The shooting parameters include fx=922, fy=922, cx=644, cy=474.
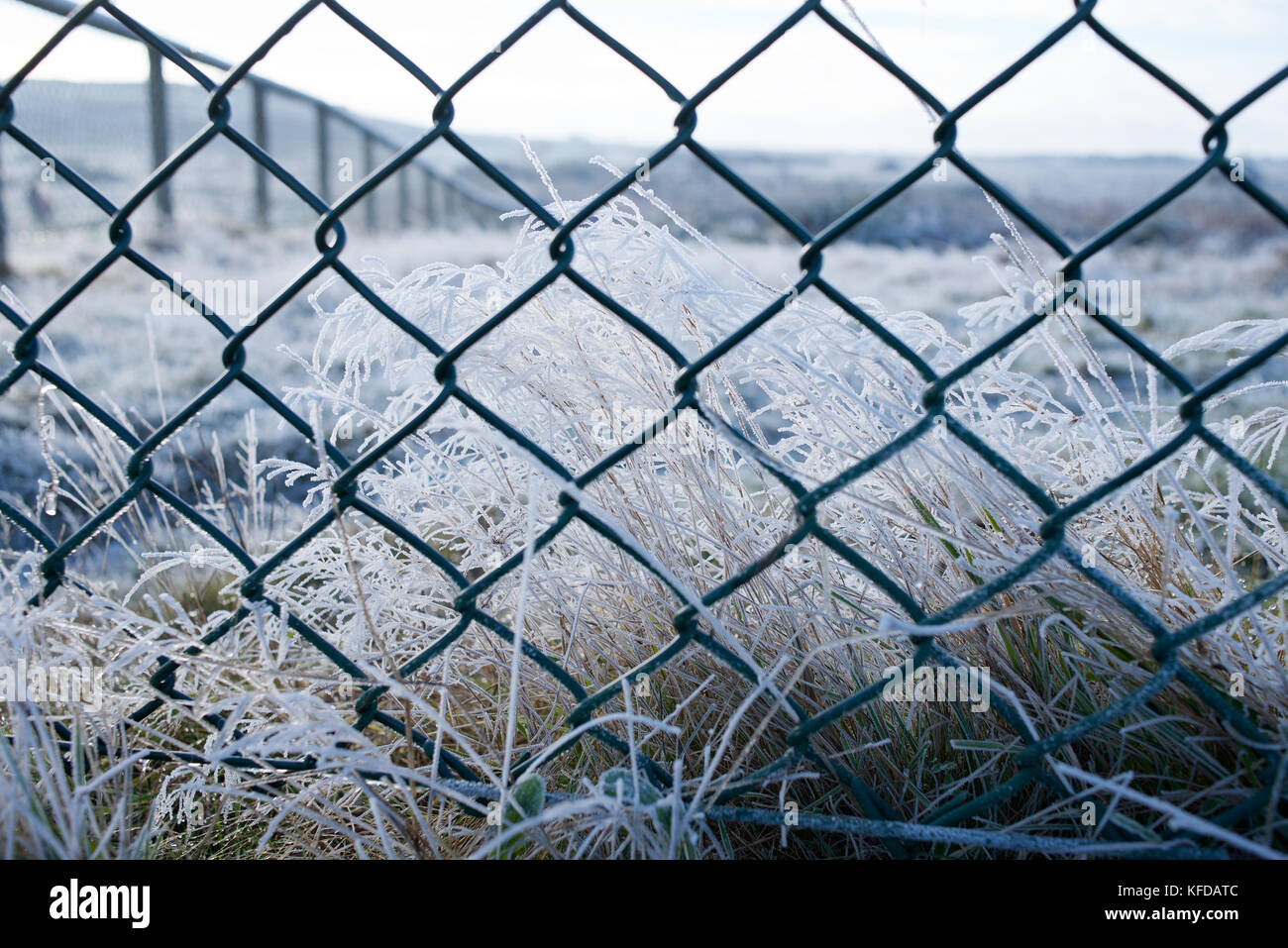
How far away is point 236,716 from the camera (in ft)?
3.38

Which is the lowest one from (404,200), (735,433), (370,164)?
(735,433)

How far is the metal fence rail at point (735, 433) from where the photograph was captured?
926 mm

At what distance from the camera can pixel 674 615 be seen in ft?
4.09

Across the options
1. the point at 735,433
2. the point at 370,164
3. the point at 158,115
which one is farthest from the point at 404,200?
the point at 735,433

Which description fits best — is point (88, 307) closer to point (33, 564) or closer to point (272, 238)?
point (272, 238)

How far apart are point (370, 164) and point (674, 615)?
1118 centimetres

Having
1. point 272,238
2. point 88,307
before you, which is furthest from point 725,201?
point 88,307

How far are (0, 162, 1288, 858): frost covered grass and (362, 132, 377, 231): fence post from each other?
945 cm

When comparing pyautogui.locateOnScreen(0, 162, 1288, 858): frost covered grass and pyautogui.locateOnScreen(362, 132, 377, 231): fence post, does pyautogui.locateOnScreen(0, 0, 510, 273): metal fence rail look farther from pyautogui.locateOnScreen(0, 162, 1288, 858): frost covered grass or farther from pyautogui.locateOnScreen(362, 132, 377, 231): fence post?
pyautogui.locateOnScreen(0, 162, 1288, 858): frost covered grass

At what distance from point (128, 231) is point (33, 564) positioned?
1.50 ft

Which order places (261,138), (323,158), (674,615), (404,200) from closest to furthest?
(674,615) < (261,138) < (323,158) < (404,200)

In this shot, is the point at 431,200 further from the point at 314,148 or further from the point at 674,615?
the point at 674,615

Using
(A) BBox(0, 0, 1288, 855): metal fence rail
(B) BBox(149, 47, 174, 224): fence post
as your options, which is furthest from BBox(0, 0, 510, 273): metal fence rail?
(A) BBox(0, 0, 1288, 855): metal fence rail

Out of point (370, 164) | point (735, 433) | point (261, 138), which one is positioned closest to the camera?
point (735, 433)
